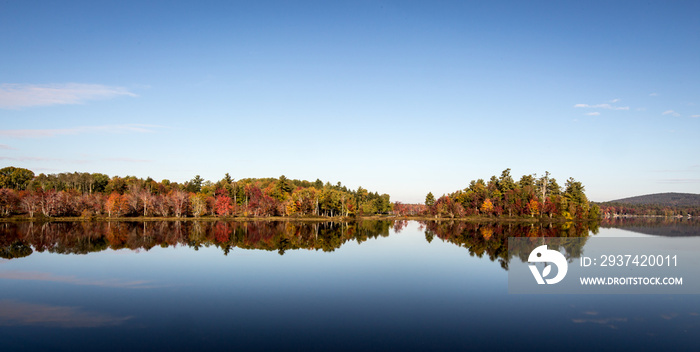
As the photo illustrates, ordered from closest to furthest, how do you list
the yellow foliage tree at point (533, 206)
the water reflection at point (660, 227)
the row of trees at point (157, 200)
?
the water reflection at point (660, 227), the row of trees at point (157, 200), the yellow foliage tree at point (533, 206)

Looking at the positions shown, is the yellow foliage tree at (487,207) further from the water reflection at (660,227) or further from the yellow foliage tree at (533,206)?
the water reflection at (660,227)

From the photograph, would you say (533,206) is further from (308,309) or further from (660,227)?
(308,309)

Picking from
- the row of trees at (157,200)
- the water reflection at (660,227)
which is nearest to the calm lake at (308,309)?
the water reflection at (660,227)

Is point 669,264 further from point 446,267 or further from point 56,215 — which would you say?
point 56,215

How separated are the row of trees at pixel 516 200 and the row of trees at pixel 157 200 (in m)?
24.5

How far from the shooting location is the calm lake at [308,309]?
1202cm

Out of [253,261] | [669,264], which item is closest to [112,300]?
[253,261]

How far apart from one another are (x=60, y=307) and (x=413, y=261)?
20.1m

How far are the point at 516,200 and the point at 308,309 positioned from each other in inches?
3395

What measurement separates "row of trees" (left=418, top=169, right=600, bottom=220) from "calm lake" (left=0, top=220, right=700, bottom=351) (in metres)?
71.0

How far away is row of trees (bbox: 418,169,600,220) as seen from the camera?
92.9 metres

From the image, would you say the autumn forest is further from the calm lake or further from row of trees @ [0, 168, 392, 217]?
the calm lake

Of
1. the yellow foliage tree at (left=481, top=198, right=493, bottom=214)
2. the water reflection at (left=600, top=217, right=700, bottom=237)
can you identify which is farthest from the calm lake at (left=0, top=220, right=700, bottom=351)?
the yellow foliage tree at (left=481, top=198, right=493, bottom=214)

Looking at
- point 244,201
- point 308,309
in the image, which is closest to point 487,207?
point 244,201
